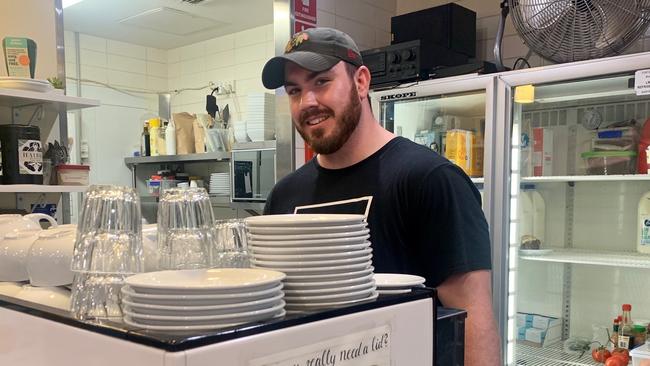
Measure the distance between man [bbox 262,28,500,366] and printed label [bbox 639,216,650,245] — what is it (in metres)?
1.50

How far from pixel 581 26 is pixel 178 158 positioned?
3472 mm

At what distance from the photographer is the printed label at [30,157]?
7.04 ft

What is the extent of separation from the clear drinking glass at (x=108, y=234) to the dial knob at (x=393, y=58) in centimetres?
236

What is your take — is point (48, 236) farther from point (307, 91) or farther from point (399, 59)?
point (399, 59)

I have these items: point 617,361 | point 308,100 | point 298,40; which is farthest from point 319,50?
point 617,361

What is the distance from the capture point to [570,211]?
3002mm

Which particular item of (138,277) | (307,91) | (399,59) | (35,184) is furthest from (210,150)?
(138,277)

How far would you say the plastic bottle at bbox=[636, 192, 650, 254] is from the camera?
8.77 feet

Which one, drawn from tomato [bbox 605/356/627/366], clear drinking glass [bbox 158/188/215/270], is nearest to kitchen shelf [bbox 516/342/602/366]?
tomato [bbox 605/356/627/366]

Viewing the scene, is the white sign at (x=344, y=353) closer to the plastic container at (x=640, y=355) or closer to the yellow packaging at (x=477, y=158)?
the plastic container at (x=640, y=355)

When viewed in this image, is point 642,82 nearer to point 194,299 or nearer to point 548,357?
point 548,357

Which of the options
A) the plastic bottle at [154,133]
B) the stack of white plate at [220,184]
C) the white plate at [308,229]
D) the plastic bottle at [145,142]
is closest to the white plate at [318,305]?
the white plate at [308,229]

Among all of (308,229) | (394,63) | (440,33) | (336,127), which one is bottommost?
(308,229)

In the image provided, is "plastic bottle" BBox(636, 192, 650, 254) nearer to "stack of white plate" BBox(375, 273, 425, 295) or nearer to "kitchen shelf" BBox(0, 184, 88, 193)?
"stack of white plate" BBox(375, 273, 425, 295)
